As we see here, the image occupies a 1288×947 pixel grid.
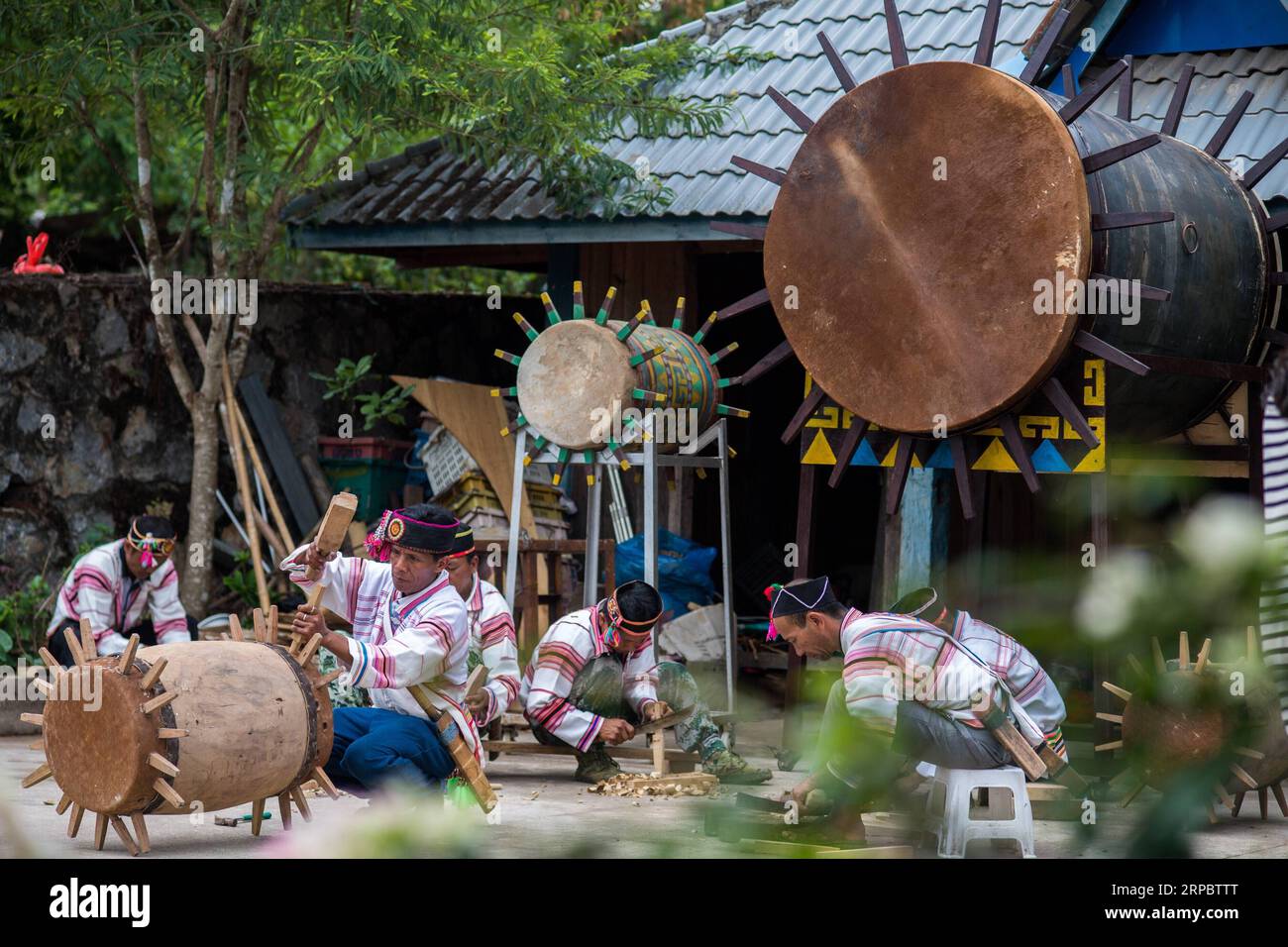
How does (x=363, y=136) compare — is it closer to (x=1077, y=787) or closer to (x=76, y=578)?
(x=76, y=578)

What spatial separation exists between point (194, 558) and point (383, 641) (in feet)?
13.8

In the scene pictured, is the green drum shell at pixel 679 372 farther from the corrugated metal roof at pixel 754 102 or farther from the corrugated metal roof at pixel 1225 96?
the corrugated metal roof at pixel 1225 96

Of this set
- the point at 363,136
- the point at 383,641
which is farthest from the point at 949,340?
the point at 363,136

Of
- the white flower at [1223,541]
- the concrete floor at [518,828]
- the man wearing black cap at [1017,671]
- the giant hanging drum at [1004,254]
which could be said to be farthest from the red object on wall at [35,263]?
the white flower at [1223,541]

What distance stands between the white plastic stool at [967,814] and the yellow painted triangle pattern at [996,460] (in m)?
1.57

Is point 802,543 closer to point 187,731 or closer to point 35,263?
point 187,731

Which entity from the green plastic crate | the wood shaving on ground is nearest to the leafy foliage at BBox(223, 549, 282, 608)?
the green plastic crate

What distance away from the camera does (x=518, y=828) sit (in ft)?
19.7

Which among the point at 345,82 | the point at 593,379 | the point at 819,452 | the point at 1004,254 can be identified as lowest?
the point at 819,452

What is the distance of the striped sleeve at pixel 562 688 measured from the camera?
7355 millimetres

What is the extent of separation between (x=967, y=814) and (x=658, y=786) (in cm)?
170

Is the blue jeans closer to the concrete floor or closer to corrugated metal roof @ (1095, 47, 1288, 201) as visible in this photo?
the concrete floor

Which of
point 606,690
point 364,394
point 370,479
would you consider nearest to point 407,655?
point 606,690

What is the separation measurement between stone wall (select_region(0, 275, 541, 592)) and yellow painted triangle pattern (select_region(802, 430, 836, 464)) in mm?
4222
